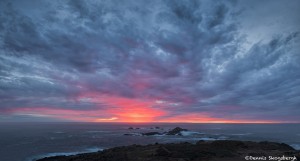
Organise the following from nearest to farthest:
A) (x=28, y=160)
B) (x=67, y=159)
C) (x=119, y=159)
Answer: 1. (x=119, y=159)
2. (x=67, y=159)
3. (x=28, y=160)

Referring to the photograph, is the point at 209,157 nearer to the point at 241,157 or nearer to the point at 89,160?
the point at 241,157

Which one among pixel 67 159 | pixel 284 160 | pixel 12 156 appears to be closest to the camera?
pixel 284 160

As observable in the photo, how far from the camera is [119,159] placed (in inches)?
1369

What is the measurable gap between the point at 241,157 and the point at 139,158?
53.9 feet

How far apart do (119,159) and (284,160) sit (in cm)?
2398

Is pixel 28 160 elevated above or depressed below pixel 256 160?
below

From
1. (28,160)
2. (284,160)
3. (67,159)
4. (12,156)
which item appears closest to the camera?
(284,160)

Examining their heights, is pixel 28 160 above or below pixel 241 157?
below

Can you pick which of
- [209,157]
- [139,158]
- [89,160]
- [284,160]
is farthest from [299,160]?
[89,160]

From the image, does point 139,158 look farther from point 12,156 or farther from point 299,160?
point 12,156

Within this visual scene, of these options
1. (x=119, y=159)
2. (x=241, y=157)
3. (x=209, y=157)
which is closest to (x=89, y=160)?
(x=119, y=159)

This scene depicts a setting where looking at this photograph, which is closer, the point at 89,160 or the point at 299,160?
the point at 299,160

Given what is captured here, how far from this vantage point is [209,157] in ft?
116

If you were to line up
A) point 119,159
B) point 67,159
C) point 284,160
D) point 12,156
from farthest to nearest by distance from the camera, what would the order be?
point 12,156
point 67,159
point 119,159
point 284,160
